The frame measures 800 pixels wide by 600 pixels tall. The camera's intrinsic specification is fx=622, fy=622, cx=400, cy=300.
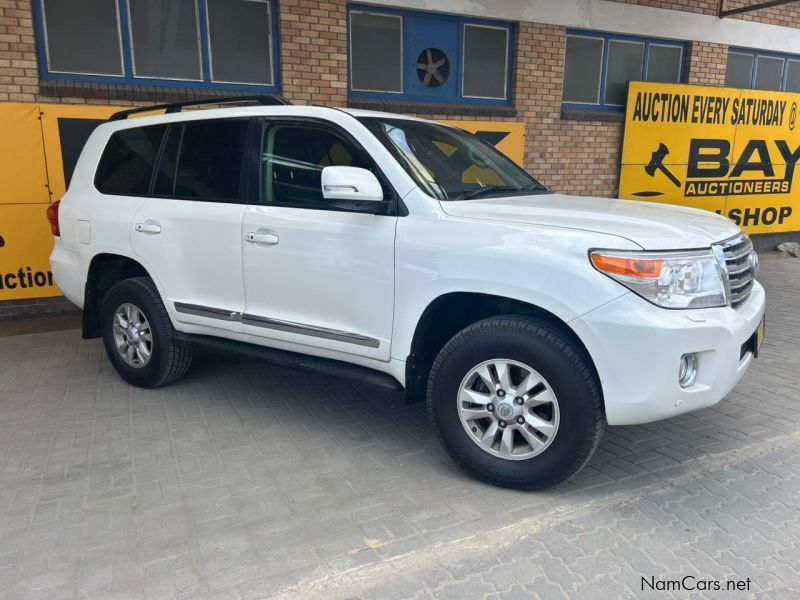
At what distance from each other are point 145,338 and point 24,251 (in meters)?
3.03

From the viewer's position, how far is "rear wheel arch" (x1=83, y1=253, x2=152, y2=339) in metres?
4.80

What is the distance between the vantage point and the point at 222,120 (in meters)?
4.21

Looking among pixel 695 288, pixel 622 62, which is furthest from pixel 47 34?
pixel 622 62

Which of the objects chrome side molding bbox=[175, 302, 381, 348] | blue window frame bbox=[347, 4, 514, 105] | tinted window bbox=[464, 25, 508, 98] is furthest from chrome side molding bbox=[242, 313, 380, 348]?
tinted window bbox=[464, 25, 508, 98]

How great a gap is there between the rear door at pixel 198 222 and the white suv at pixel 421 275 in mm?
14

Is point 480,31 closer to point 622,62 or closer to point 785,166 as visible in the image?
point 622,62

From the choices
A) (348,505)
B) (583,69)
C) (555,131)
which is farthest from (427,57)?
(348,505)

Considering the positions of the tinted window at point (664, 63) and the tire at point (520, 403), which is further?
the tinted window at point (664, 63)

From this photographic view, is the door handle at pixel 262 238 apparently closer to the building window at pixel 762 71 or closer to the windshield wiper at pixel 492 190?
the windshield wiper at pixel 492 190

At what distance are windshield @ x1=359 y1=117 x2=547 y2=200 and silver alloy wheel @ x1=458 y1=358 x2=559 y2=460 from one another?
1021mm

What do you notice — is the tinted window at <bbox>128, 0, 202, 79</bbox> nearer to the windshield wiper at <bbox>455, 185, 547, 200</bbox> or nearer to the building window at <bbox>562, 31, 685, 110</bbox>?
the windshield wiper at <bbox>455, 185, 547, 200</bbox>

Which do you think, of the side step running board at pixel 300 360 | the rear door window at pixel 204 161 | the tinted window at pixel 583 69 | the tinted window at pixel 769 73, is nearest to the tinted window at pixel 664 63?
the tinted window at pixel 583 69

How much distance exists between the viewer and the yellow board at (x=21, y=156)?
632 cm

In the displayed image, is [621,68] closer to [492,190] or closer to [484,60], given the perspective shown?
[484,60]
